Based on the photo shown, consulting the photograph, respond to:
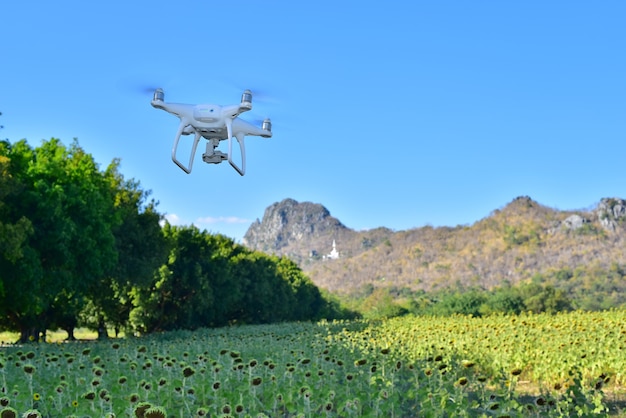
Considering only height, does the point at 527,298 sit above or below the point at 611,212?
below

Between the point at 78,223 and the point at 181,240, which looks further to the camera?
the point at 181,240

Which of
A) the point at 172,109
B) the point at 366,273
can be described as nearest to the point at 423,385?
the point at 172,109

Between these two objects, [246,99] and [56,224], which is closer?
[246,99]

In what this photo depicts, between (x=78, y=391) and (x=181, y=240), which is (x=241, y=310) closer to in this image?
(x=181, y=240)

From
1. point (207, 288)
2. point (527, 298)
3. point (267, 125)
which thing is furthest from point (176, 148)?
point (527, 298)

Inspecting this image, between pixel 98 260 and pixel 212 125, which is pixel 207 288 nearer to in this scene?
pixel 98 260
